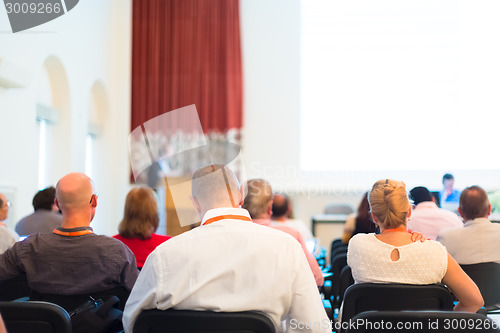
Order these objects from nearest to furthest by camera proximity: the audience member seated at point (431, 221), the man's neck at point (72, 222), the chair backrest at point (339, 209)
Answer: the man's neck at point (72, 222), the audience member seated at point (431, 221), the chair backrest at point (339, 209)

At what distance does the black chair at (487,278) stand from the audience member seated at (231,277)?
1824 millimetres

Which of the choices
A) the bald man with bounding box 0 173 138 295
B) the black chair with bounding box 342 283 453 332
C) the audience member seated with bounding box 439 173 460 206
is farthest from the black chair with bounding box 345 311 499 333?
the audience member seated with bounding box 439 173 460 206

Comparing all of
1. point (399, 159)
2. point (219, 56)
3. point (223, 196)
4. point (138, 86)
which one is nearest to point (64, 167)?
point (138, 86)

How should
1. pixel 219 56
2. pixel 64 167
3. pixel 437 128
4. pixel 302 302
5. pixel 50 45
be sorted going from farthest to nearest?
pixel 219 56 < pixel 437 128 < pixel 64 167 < pixel 50 45 < pixel 302 302

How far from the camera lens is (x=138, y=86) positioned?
8930 mm

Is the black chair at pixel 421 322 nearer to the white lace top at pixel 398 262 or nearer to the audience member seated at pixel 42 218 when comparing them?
the white lace top at pixel 398 262

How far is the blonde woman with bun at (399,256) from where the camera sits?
7.22 feet

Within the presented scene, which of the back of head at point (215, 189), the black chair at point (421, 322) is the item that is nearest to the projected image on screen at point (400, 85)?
the back of head at point (215, 189)

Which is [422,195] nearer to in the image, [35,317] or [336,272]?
[336,272]

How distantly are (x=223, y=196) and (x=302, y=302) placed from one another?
1.48ft

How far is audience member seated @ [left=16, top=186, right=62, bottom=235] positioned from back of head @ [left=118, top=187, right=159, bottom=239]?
938 millimetres

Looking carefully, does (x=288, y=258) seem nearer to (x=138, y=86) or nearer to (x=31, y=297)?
(x=31, y=297)

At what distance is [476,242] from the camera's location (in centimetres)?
323

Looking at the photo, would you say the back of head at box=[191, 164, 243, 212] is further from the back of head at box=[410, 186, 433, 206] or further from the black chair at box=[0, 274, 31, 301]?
the back of head at box=[410, 186, 433, 206]
